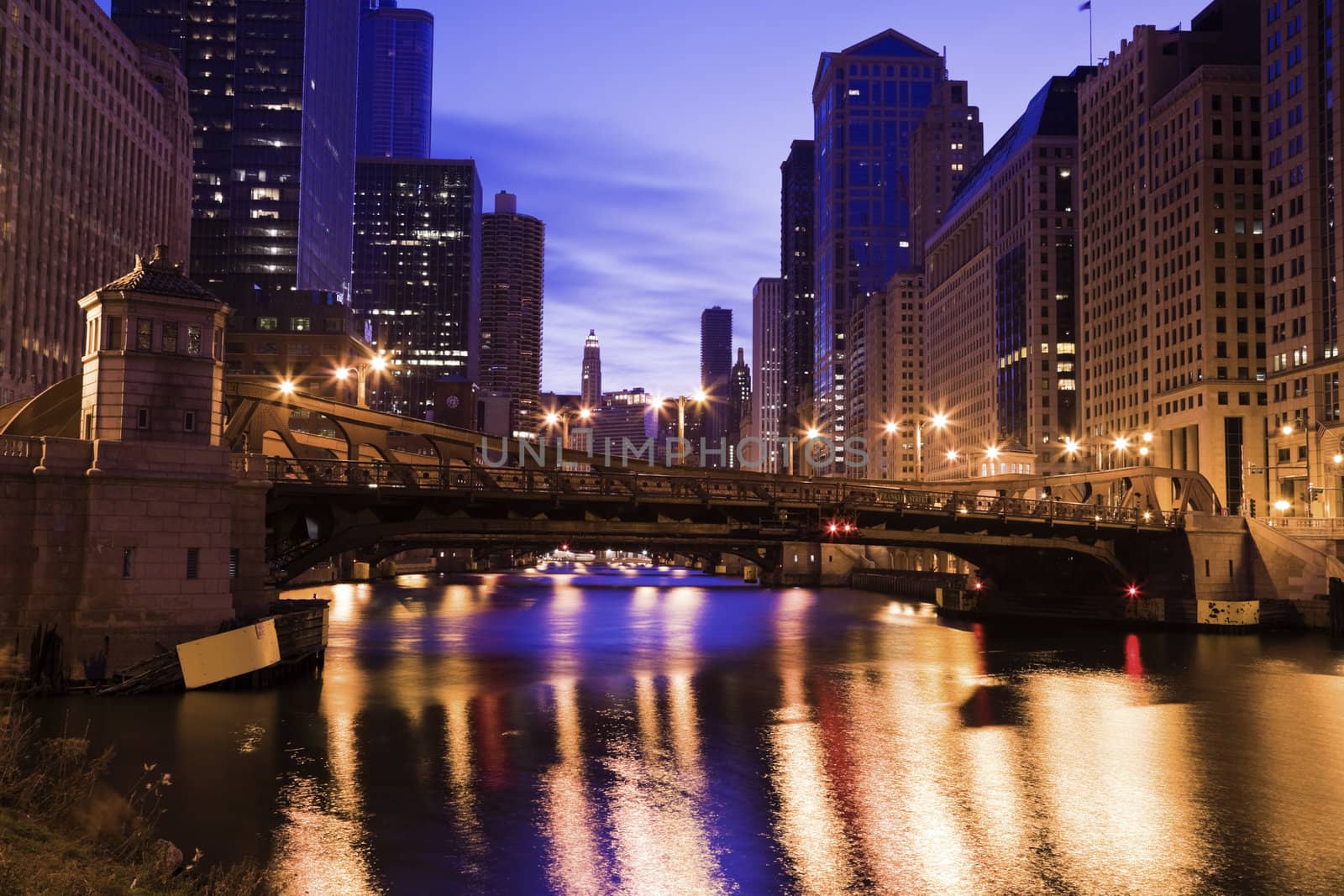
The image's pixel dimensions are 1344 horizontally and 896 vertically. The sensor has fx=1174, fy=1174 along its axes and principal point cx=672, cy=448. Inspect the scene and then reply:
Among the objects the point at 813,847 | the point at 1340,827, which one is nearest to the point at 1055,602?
the point at 1340,827

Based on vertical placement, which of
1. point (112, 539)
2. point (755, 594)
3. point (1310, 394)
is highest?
point (1310, 394)


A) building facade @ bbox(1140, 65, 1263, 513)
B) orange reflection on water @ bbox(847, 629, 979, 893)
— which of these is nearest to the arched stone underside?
orange reflection on water @ bbox(847, 629, 979, 893)

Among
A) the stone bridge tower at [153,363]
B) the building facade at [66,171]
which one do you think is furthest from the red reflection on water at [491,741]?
the building facade at [66,171]

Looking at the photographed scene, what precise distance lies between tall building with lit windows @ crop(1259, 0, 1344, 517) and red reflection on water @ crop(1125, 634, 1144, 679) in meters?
49.9

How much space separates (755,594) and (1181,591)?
222 ft

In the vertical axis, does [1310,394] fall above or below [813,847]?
above

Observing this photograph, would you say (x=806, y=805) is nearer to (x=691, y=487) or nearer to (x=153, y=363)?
(x=153, y=363)

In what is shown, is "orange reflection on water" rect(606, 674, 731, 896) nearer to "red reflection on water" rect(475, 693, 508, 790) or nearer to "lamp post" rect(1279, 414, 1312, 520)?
"red reflection on water" rect(475, 693, 508, 790)

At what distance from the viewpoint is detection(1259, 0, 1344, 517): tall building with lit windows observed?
117625 millimetres

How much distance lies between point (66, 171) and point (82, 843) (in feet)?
471

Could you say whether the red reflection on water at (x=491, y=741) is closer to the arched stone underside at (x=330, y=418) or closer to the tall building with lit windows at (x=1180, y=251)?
the arched stone underside at (x=330, y=418)

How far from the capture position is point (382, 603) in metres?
115

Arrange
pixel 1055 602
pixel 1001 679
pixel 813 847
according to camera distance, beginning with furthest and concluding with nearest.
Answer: pixel 1055 602 < pixel 1001 679 < pixel 813 847

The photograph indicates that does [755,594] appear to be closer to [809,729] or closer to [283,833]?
[809,729]
